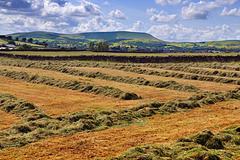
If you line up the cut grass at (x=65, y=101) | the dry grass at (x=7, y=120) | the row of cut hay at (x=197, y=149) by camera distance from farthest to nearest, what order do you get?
the cut grass at (x=65, y=101)
the dry grass at (x=7, y=120)
the row of cut hay at (x=197, y=149)

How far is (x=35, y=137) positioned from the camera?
1059 cm

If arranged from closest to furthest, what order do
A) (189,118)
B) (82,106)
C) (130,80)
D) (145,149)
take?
1. (145,149)
2. (189,118)
3. (82,106)
4. (130,80)

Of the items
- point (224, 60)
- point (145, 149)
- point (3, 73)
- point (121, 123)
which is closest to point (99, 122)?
point (121, 123)

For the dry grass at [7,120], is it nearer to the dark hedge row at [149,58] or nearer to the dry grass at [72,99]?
the dry grass at [72,99]

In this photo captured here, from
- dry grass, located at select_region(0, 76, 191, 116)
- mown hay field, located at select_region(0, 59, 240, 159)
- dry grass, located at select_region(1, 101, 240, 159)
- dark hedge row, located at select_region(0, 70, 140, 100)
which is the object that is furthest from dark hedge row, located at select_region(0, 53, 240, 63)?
dry grass, located at select_region(1, 101, 240, 159)

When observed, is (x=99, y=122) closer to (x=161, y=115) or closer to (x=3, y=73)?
(x=161, y=115)

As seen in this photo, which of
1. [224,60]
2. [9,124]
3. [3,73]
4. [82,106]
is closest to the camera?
[9,124]

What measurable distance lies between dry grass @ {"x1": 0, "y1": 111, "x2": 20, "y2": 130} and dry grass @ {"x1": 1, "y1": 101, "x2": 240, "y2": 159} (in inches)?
117

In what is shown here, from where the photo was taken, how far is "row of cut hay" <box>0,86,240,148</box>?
423 inches

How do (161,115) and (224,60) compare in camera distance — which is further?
(224,60)

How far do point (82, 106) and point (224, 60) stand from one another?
5184 cm

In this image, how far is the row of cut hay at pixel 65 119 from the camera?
1073 cm

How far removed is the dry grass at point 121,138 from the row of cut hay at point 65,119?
1.95ft

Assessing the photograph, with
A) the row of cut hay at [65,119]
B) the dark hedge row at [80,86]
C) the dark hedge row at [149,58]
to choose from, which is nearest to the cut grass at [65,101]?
the dark hedge row at [80,86]
